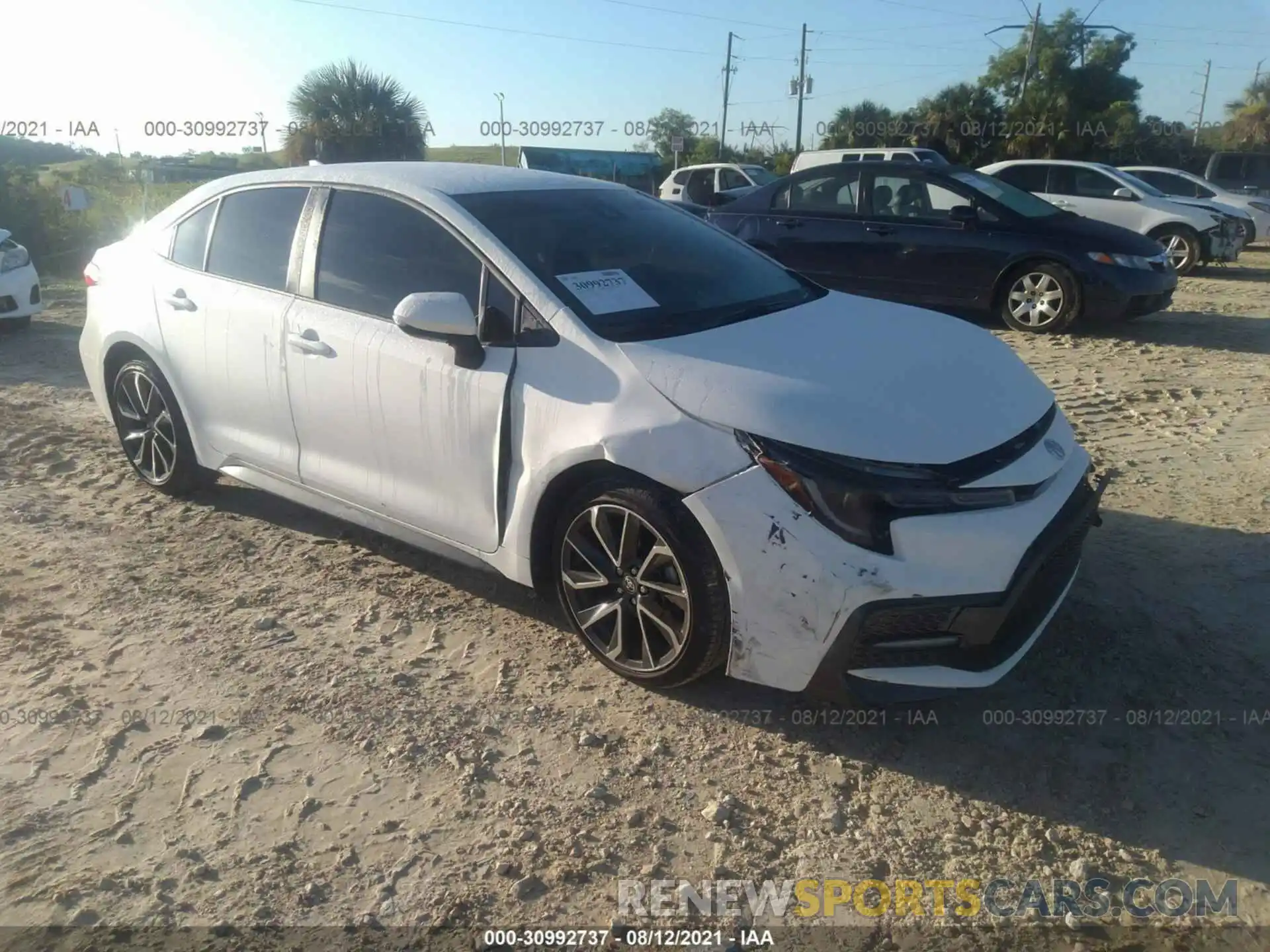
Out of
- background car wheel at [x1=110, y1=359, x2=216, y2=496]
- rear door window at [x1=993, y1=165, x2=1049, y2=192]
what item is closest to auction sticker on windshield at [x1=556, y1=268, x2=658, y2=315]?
background car wheel at [x1=110, y1=359, x2=216, y2=496]

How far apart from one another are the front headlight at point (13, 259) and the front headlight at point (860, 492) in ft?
31.5

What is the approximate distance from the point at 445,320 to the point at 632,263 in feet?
2.72

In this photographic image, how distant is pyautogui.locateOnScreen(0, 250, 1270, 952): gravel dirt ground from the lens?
2484 mm

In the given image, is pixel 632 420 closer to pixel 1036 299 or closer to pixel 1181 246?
pixel 1036 299

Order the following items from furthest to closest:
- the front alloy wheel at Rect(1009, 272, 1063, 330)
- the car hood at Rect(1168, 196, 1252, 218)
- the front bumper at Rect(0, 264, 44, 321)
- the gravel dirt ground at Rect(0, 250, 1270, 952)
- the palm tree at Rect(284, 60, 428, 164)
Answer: the palm tree at Rect(284, 60, 428, 164), the car hood at Rect(1168, 196, 1252, 218), the front bumper at Rect(0, 264, 44, 321), the front alloy wheel at Rect(1009, 272, 1063, 330), the gravel dirt ground at Rect(0, 250, 1270, 952)

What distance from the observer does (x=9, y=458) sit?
18.6 feet

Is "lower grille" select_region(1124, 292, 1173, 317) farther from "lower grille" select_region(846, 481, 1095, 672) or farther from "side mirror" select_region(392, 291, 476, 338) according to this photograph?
"side mirror" select_region(392, 291, 476, 338)

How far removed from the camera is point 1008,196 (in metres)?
9.10

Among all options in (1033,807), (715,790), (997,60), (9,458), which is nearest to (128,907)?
(715,790)

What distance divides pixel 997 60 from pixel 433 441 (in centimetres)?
4200

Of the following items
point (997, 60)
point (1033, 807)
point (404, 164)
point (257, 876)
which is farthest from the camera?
point (997, 60)

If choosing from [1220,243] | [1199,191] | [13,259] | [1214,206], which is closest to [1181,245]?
[1220,243]

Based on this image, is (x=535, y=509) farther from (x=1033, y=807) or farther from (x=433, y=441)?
(x=1033, y=807)

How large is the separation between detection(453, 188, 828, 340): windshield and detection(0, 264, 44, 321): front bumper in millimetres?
7845
